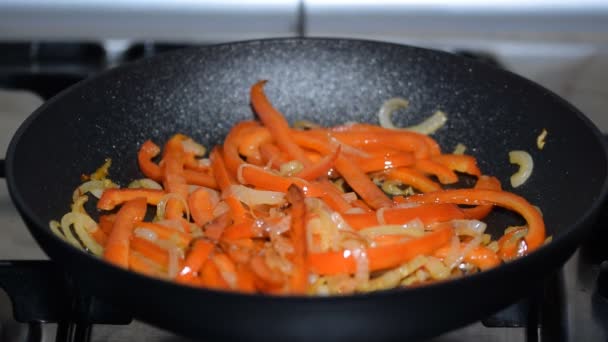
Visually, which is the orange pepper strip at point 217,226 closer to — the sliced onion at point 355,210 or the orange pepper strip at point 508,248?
the sliced onion at point 355,210

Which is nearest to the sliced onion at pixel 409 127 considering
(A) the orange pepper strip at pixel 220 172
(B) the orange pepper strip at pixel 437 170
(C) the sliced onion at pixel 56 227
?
(B) the orange pepper strip at pixel 437 170

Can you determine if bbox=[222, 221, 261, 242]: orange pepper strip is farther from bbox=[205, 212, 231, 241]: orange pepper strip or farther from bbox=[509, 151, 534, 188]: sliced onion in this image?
bbox=[509, 151, 534, 188]: sliced onion

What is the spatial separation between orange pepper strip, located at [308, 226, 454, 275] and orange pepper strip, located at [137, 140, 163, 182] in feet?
1.60

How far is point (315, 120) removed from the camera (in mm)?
1758

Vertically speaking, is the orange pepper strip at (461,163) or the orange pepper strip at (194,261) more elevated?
the orange pepper strip at (461,163)

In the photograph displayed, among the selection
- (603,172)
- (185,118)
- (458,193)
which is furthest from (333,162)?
(603,172)

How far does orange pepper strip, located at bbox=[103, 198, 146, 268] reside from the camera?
1270 millimetres

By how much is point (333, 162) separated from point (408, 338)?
51 centimetres

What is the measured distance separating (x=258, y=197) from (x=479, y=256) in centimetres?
38

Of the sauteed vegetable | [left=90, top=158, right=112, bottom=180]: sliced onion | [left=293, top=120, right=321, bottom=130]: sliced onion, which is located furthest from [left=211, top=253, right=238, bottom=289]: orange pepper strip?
[left=293, top=120, right=321, bottom=130]: sliced onion

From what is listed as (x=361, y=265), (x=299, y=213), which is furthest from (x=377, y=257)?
(x=299, y=213)

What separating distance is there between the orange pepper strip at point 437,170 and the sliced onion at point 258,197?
32 centimetres

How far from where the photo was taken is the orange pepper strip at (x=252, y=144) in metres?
1.62

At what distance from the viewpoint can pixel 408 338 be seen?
3.59 feet
